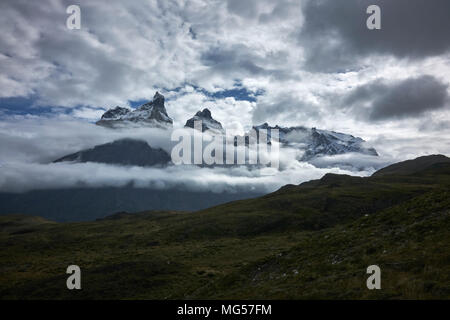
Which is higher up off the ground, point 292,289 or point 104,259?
point 292,289

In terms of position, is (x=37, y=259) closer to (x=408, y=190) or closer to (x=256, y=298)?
(x=256, y=298)

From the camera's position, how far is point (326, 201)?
112 meters

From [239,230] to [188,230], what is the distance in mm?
15722

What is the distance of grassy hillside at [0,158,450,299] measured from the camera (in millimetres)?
18078

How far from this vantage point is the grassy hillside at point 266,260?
18078 mm

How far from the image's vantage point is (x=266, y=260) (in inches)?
1223

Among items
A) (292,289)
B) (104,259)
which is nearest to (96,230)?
(104,259)

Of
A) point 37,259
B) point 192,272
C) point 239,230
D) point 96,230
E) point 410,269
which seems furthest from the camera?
point 96,230

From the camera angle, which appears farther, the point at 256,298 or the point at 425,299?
the point at 256,298

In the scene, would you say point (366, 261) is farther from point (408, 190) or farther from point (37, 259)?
point (408, 190)

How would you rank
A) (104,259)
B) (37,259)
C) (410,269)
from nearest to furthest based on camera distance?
(410,269), (104,259), (37,259)

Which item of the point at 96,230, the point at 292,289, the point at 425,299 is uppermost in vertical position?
the point at 425,299

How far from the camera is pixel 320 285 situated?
61.9 ft

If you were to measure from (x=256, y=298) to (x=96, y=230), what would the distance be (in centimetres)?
11839
